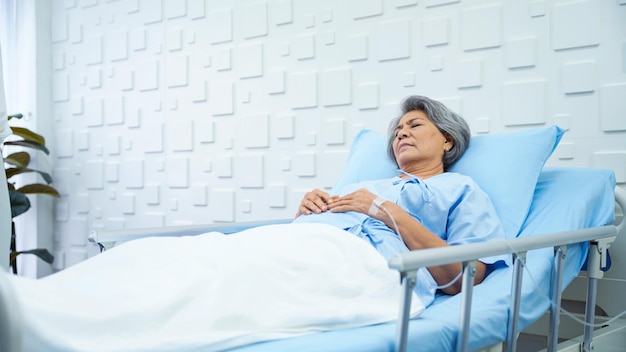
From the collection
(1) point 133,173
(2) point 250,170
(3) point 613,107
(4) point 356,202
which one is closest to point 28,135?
(1) point 133,173

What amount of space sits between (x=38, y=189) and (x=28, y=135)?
38cm

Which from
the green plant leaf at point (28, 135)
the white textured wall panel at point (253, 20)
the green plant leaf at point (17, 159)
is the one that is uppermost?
the white textured wall panel at point (253, 20)

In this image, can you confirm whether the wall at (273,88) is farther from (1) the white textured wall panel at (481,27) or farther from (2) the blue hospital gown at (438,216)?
(2) the blue hospital gown at (438,216)

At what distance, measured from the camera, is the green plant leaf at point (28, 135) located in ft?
14.6

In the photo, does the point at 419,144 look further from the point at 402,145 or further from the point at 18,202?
the point at 18,202

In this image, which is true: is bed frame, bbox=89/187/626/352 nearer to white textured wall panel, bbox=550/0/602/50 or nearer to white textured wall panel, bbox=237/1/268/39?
white textured wall panel, bbox=550/0/602/50

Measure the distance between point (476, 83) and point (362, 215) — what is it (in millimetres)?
1082

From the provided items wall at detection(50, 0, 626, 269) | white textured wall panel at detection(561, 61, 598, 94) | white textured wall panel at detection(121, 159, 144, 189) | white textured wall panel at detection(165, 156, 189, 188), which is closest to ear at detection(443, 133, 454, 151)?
wall at detection(50, 0, 626, 269)

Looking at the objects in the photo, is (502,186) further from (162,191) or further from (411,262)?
(162,191)

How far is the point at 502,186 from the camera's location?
2.41m

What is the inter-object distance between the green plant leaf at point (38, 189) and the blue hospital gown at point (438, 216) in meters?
2.88

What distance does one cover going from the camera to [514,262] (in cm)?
172

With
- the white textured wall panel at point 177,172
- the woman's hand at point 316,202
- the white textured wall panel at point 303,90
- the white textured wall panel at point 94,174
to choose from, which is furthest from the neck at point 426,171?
the white textured wall panel at point 94,174

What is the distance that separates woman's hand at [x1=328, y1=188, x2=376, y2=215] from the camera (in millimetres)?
2197
